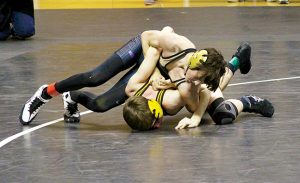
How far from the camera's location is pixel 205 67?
4.08 meters

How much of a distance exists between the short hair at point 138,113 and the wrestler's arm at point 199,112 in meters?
0.20

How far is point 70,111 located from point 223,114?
3.01 feet

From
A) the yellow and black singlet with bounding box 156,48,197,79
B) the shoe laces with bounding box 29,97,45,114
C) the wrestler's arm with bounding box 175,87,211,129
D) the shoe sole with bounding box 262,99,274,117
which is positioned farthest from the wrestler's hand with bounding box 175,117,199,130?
the shoe laces with bounding box 29,97,45,114

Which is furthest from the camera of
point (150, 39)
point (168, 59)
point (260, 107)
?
point (260, 107)

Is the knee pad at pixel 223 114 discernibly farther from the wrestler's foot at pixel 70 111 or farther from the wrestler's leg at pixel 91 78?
the wrestler's foot at pixel 70 111

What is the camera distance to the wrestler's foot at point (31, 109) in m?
4.55

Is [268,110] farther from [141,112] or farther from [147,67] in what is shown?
[141,112]

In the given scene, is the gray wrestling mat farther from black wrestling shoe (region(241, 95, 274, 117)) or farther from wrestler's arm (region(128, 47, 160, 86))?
wrestler's arm (region(128, 47, 160, 86))

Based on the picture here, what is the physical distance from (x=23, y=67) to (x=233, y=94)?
7.31ft

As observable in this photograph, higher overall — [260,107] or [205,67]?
[205,67]

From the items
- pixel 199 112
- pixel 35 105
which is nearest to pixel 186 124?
pixel 199 112

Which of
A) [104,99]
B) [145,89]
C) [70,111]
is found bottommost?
[70,111]

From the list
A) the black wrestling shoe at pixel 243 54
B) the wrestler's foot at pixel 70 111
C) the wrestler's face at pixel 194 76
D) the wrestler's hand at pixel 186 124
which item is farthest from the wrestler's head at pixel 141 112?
the black wrestling shoe at pixel 243 54

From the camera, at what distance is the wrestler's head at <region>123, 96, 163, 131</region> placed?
415cm
